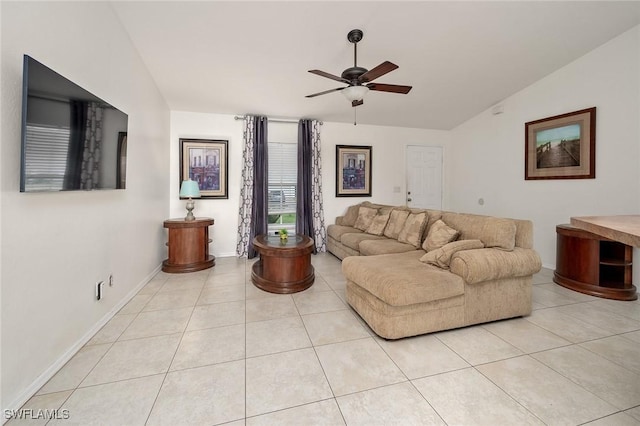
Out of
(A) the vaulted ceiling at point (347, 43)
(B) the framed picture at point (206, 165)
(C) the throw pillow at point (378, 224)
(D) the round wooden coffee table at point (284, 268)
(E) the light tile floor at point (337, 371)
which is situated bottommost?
(E) the light tile floor at point (337, 371)

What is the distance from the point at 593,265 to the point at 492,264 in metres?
1.90

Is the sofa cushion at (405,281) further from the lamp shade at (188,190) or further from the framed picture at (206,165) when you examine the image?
the framed picture at (206,165)

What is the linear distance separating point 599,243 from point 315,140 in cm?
415

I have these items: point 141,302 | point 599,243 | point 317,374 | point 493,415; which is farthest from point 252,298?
point 599,243

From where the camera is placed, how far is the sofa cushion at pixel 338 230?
14.5 ft

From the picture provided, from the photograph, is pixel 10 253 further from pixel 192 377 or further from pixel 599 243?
pixel 599 243

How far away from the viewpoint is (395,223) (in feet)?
12.3

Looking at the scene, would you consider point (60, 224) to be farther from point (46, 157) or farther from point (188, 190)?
point (188, 190)

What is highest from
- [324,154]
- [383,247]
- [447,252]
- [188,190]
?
[324,154]

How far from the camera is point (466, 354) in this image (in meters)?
1.82

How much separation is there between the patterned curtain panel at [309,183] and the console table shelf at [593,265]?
349cm

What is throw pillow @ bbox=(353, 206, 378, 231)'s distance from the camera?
4.34m

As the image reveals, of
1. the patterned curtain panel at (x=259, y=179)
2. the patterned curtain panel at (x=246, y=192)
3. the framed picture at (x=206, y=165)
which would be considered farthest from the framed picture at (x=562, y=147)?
the framed picture at (x=206, y=165)

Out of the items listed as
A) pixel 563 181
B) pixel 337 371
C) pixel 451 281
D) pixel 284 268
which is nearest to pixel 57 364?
pixel 337 371
